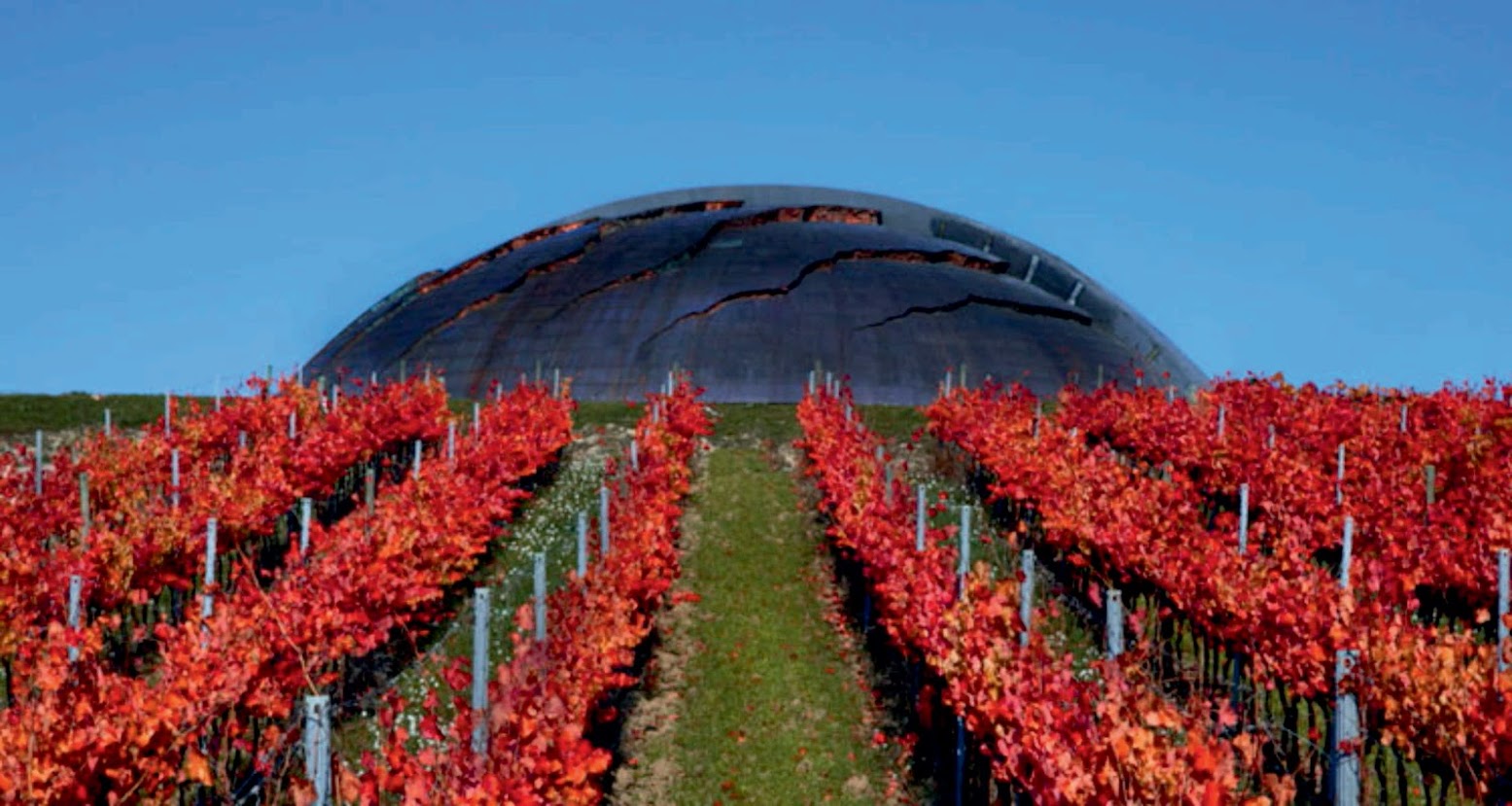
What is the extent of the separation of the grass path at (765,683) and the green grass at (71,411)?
18.8 meters

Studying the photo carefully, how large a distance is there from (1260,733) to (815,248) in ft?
135

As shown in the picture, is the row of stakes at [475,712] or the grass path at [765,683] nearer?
the row of stakes at [475,712]

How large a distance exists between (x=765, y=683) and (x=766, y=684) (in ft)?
0.21

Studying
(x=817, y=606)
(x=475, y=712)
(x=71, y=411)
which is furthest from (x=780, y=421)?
(x=475, y=712)

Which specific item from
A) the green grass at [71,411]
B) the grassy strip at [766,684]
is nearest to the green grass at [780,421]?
the grassy strip at [766,684]

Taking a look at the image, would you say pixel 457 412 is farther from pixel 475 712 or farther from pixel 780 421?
pixel 475 712

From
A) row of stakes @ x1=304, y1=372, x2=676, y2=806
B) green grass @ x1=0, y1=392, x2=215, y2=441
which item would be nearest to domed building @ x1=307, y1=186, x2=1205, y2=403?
green grass @ x1=0, y1=392, x2=215, y2=441

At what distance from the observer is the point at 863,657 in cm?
2031

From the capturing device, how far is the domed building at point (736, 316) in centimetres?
4728

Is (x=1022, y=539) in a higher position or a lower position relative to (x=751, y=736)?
higher

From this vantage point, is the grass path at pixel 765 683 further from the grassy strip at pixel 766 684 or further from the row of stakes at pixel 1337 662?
the row of stakes at pixel 1337 662

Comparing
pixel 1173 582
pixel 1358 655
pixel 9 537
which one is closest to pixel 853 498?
pixel 1173 582

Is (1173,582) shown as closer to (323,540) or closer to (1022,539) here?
(1022,539)

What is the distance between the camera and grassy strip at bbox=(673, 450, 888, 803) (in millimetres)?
16203
